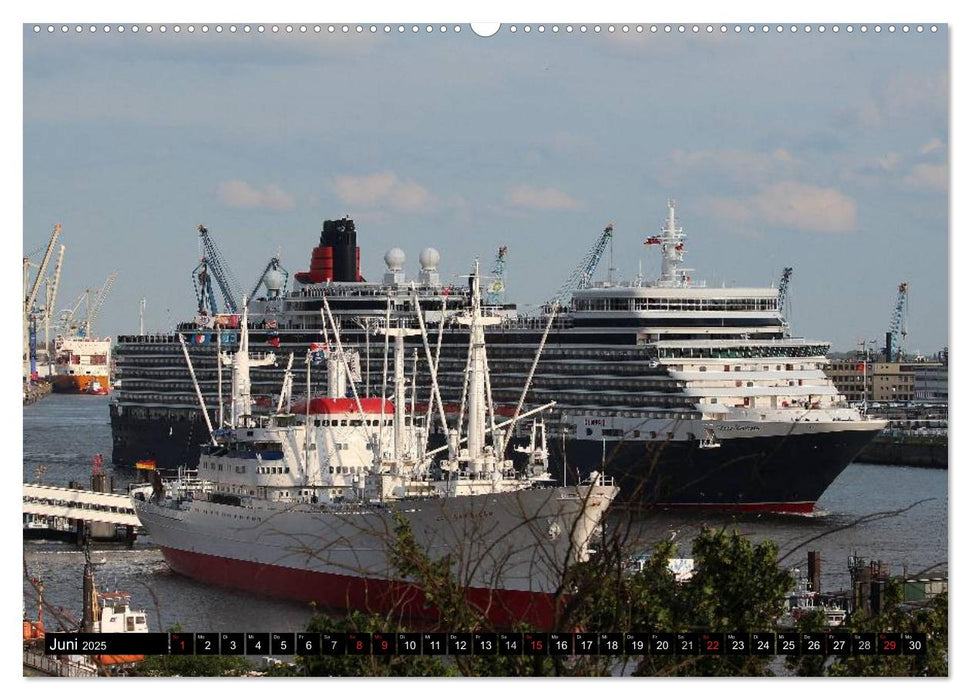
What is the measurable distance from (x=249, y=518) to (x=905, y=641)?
24.6m

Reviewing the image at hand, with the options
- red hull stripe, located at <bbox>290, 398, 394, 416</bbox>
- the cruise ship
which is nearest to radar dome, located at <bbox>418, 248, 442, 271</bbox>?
the cruise ship

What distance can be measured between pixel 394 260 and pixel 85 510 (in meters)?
18.6

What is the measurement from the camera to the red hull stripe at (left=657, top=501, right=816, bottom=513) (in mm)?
47406

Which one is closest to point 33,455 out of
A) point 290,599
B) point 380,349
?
point 380,349

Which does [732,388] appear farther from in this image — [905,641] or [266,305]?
[905,641]

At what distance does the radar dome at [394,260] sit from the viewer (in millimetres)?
60344

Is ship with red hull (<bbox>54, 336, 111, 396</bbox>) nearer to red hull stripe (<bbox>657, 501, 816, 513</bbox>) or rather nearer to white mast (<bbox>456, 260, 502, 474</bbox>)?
red hull stripe (<bbox>657, 501, 816, 513</bbox>)

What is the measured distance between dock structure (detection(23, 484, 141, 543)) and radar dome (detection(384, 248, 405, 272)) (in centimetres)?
1623

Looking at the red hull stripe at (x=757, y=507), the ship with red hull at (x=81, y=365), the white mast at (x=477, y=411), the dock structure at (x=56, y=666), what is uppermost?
the ship with red hull at (x=81, y=365)

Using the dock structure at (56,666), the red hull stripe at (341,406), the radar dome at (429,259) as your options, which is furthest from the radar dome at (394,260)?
the dock structure at (56,666)

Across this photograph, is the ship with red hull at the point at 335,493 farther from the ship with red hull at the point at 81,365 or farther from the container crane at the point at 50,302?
the ship with red hull at the point at 81,365

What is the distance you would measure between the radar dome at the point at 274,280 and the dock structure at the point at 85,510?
1910cm

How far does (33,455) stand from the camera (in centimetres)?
6481

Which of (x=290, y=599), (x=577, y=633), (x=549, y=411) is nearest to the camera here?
(x=577, y=633)
